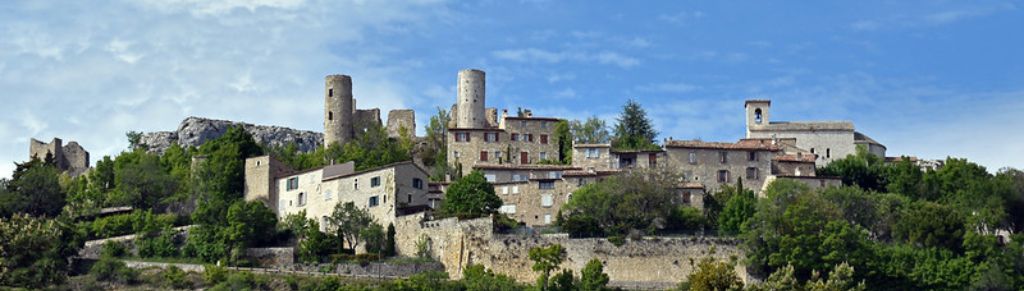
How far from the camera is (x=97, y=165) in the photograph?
9788 centimetres

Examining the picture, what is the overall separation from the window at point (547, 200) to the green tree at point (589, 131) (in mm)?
11103

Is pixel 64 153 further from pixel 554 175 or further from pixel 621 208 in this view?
pixel 621 208

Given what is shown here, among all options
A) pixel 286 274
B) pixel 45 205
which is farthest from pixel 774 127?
pixel 45 205

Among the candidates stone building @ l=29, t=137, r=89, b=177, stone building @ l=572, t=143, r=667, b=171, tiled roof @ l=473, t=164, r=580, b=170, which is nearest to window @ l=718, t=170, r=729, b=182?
stone building @ l=572, t=143, r=667, b=171

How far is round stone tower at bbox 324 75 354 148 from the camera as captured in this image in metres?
106

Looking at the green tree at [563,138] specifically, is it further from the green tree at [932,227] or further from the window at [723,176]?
the green tree at [932,227]

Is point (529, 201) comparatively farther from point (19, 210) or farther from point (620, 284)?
point (19, 210)

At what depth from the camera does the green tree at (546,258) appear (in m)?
77.1

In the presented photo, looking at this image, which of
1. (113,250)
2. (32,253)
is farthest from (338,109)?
(32,253)

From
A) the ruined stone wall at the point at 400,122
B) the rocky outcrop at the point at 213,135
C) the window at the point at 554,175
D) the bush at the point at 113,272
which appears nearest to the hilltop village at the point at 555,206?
the window at the point at 554,175

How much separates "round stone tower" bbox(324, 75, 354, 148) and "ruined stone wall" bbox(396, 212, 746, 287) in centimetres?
2606

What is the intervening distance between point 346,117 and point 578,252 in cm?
3132

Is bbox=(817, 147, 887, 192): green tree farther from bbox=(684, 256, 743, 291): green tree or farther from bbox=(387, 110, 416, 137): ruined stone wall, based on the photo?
bbox=(387, 110, 416, 137): ruined stone wall

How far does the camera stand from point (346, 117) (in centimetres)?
10656
